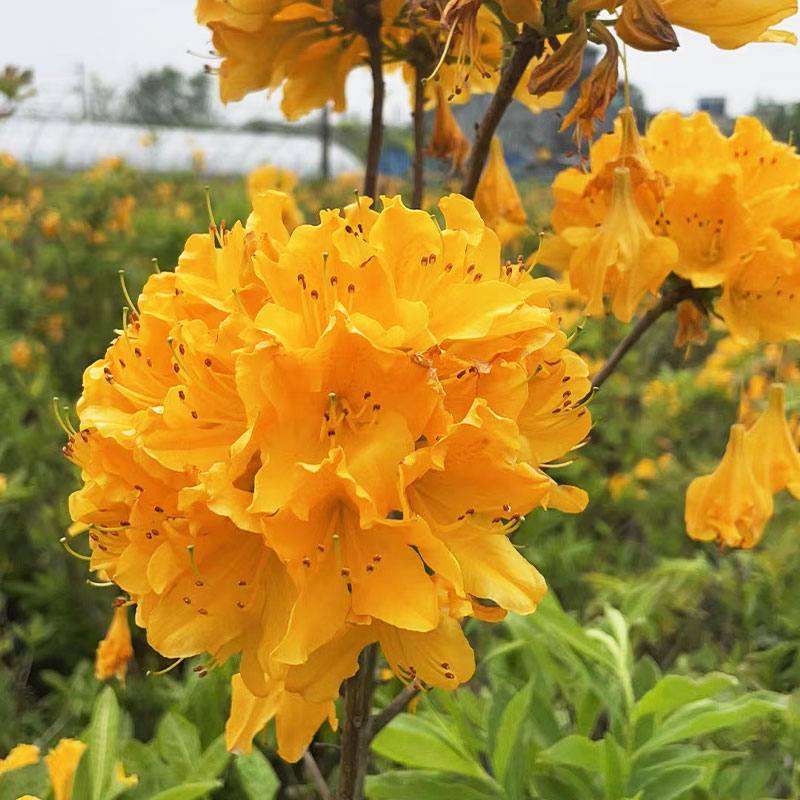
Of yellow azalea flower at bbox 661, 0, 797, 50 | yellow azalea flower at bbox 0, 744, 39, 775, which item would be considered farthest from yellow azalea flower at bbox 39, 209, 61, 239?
yellow azalea flower at bbox 661, 0, 797, 50

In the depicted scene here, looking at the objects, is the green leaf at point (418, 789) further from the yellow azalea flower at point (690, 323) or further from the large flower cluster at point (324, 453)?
the yellow azalea flower at point (690, 323)

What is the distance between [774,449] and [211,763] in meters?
0.90

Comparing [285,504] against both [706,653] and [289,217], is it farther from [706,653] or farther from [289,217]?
[289,217]

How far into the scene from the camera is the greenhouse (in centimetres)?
1245

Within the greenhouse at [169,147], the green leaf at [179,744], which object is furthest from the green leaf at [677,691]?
the greenhouse at [169,147]

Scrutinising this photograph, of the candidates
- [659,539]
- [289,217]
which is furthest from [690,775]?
[289,217]

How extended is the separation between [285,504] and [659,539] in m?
2.05

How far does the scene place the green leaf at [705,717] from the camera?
967 mm

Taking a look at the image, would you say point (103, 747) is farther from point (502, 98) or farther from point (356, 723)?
point (502, 98)

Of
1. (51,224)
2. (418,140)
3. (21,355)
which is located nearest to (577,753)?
(418,140)

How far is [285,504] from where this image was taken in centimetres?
57

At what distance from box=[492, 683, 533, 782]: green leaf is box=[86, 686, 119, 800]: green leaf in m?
0.48

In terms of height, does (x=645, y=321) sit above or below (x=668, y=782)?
above

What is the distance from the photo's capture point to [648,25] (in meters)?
0.71
